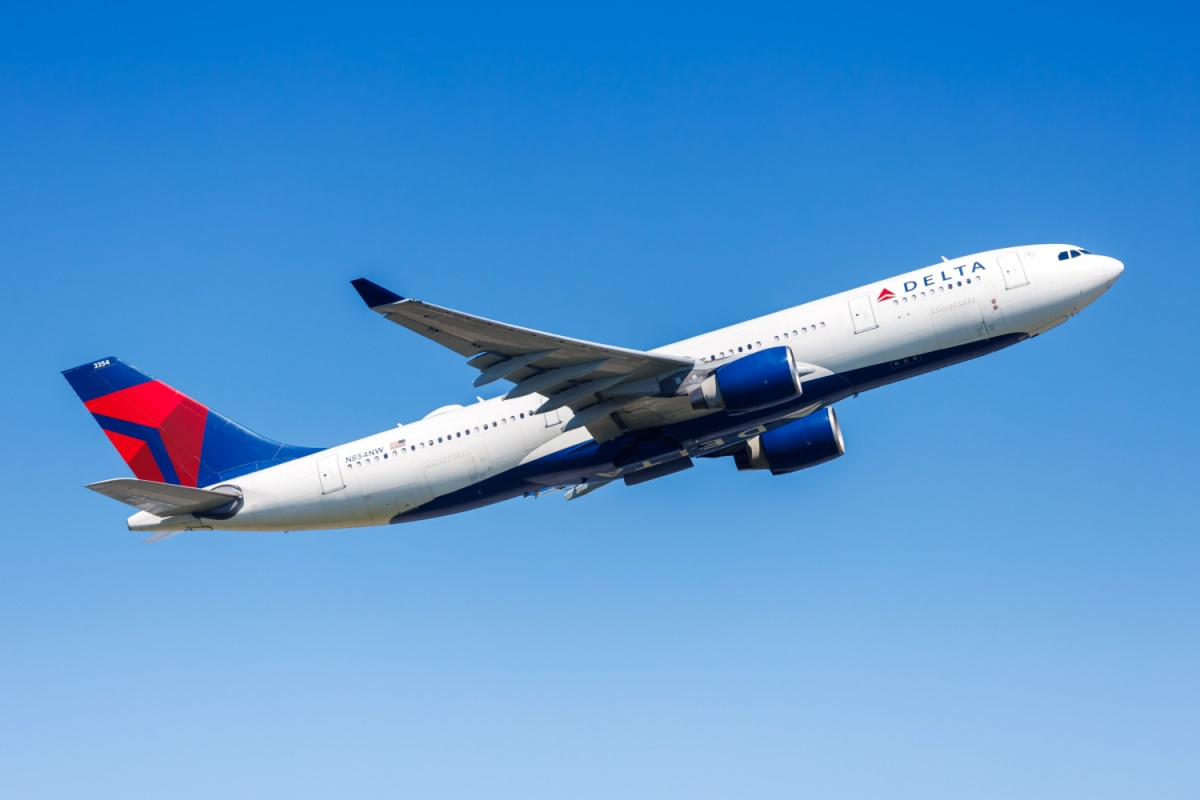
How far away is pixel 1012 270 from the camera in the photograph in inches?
1467

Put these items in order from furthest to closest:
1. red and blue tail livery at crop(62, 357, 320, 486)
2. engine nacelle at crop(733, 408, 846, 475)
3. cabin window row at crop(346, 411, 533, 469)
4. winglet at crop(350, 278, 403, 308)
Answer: red and blue tail livery at crop(62, 357, 320, 486) → engine nacelle at crop(733, 408, 846, 475) → cabin window row at crop(346, 411, 533, 469) → winglet at crop(350, 278, 403, 308)

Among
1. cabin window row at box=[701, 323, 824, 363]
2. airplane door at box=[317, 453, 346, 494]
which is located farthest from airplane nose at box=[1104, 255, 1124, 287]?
airplane door at box=[317, 453, 346, 494]

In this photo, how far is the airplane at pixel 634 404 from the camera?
117 ft

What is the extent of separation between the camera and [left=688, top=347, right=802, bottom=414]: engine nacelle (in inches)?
1380

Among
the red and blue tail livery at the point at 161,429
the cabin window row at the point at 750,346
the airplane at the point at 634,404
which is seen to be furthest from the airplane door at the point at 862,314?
the red and blue tail livery at the point at 161,429

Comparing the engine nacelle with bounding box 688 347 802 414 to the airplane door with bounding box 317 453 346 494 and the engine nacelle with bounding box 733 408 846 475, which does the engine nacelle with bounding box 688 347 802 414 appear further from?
the airplane door with bounding box 317 453 346 494

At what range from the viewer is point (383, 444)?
131 ft

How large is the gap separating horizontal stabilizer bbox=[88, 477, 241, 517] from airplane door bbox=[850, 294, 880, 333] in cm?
2135

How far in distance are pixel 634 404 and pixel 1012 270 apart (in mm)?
12582

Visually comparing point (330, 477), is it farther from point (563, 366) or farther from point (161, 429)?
point (563, 366)

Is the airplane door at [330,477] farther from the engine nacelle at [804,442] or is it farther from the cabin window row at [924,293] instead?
the cabin window row at [924,293]

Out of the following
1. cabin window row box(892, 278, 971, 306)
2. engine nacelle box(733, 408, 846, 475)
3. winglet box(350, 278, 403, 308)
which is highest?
winglet box(350, 278, 403, 308)

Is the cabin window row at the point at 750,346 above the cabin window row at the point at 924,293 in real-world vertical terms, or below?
below

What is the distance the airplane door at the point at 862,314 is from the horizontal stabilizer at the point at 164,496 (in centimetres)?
2135
